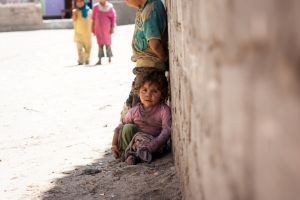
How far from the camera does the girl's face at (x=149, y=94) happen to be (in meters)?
3.52

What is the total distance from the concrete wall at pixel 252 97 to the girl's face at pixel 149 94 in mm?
2203

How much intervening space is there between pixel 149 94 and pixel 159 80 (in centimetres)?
12

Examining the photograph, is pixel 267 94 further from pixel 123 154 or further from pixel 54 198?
pixel 123 154

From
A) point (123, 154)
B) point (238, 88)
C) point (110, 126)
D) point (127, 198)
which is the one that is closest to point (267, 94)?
point (238, 88)

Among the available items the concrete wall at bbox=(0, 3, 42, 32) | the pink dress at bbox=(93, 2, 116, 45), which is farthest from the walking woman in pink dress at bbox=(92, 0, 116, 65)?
the concrete wall at bbox=(0, 3, 42, 32)

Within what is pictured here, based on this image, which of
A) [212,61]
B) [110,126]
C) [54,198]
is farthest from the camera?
[110,126]

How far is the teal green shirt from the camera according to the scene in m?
3.37

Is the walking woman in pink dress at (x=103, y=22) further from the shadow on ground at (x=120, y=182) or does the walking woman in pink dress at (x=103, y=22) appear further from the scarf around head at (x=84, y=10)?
the shadow on ground at (x=120, y=182)

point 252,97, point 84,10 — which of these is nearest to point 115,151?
point 252,97

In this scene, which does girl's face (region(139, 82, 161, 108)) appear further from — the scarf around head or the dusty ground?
the scarf around head

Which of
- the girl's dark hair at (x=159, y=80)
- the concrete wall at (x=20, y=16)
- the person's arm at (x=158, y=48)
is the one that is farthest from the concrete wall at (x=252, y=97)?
the concrete wall at (x=20, y=16)

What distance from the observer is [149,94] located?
354 centimetres

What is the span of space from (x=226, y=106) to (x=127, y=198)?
204 centimetres

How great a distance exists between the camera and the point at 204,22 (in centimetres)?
128
